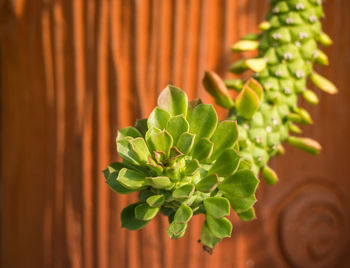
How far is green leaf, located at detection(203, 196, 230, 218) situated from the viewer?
0.70ft

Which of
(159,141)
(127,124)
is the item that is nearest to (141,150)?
(159,141)

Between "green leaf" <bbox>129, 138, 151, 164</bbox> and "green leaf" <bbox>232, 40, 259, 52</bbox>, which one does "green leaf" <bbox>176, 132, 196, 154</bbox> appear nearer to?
"green leaf" <bbox>129, 138, 151, 164</bbox>

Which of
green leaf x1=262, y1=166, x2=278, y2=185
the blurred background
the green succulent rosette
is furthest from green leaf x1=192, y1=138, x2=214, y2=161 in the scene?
the blurred background

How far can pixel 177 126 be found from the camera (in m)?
0.23

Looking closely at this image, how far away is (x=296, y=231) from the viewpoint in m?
0.60

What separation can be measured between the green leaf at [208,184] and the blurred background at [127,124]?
353 mm

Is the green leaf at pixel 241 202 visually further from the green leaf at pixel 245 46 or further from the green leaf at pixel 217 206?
the green leaf at pixel 245 46

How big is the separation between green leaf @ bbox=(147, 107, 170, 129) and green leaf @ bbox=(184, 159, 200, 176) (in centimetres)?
3

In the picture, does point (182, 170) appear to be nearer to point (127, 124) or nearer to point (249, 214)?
point (249, 214)

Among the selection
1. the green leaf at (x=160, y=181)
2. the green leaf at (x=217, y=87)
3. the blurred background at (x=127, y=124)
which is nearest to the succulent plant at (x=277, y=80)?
the green leaf at (x=217, y=87)

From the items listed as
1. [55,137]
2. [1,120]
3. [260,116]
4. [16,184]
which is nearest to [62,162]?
[55,137]

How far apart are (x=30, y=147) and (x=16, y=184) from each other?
0.10m

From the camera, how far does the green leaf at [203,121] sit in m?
0.23

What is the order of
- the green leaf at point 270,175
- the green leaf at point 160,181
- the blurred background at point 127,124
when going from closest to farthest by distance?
the green leaf at point 160,181
the green leaf at point 270,175
the blurred background at point 127,124
